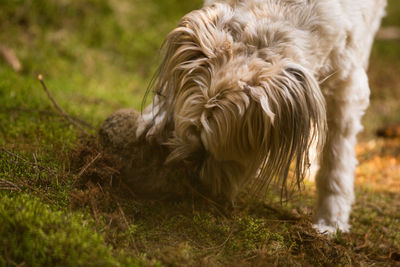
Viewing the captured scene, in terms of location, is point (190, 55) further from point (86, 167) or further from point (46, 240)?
point (46, 240)

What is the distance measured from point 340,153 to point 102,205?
2.18 metres

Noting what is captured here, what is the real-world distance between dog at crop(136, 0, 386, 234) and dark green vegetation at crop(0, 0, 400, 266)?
0.37m

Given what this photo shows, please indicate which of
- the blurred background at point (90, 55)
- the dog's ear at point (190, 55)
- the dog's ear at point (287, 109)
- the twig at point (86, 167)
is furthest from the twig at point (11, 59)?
the dog's ear at point (287, 109)

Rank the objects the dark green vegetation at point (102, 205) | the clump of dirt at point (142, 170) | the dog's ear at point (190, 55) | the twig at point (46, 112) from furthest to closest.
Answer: the twig at point (46, 112)
the clump of dirt at point (142, 170)
the dog's ear at point (190, 55)
the dark green vegetation at point (102, 205)

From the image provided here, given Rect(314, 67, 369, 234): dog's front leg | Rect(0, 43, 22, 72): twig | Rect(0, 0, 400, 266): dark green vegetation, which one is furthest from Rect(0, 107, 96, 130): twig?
Rect(314, 67, 369, 234): dog's front leg

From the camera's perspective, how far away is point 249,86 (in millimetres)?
2531

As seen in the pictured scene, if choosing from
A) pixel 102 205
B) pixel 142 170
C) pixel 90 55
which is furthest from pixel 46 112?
pixel 90 55

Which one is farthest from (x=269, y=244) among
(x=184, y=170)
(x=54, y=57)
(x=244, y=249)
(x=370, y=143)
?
(x=54, y=57)

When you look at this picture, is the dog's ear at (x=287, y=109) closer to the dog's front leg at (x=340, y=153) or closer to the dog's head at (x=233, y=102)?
the dog's head at (x=233, y=102)

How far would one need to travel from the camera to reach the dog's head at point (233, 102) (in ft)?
8.27

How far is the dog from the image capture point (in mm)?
2535

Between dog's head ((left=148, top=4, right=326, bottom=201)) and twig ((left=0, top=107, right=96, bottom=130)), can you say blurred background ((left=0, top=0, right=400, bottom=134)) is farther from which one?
dog's head ((left=148, top=4, right=326, bottom=201))

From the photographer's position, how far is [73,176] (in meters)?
2.86

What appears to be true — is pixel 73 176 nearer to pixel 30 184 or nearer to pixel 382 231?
pixel 30 184
